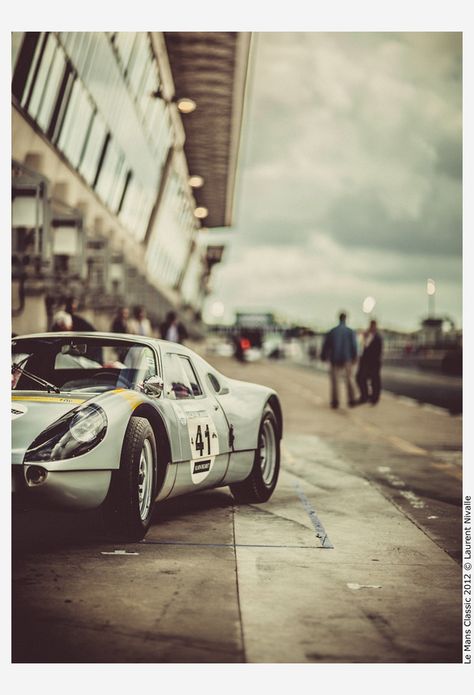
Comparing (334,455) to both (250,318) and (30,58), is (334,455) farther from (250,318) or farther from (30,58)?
(250,318)

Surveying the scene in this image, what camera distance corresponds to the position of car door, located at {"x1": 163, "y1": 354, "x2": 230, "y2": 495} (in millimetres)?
6758

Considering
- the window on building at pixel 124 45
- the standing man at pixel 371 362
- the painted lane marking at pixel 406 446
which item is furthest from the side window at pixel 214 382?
the window on building at pixel 124 45

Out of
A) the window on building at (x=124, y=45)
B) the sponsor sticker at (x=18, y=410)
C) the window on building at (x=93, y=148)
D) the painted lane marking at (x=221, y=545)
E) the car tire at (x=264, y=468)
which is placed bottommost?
the painted lane marking at (x=221, y=545)

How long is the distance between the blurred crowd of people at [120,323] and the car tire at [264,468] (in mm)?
4082

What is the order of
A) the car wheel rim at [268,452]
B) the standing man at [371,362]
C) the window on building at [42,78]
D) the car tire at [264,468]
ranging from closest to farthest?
the car tire at [264,468]
the car wheel rim at [268,452]
the window on building at [42,78]
the standing man at [371,362]

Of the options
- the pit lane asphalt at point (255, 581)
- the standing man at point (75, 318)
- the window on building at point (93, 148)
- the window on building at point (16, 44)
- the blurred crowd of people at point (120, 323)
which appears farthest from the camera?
the window on building at point (93, 148)

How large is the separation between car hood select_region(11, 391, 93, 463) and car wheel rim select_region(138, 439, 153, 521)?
50cm

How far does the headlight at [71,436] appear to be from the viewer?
5.60 meters

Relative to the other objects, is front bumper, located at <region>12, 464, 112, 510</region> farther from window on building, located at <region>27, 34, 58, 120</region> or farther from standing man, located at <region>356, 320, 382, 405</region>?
standing man, located at <region>356, 320, 382, 405</region>

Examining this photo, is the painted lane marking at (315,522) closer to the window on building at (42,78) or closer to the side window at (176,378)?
the side window at (176,378)

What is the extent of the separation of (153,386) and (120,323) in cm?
1158

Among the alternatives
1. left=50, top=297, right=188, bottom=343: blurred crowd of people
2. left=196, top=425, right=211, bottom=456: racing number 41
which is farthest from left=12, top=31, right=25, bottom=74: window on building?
left=196, top=425, right=211, bottom=456: racing number 41
